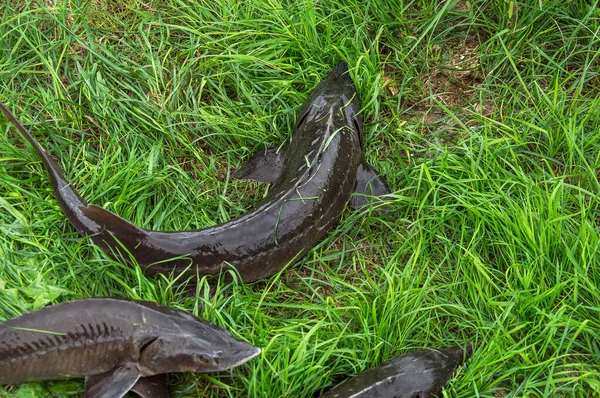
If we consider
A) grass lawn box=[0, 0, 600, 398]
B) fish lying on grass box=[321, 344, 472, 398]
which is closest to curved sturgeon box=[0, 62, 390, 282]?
grass lawn box=[0, 0, 600, 398]

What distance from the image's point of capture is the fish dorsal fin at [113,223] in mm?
4348

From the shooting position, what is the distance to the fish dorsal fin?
14.3 feet

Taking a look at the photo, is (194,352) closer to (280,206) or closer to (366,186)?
(280,206)

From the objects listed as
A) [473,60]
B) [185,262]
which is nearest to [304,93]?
[473,60]

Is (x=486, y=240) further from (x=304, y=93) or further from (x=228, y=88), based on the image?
(x=228, y=88)

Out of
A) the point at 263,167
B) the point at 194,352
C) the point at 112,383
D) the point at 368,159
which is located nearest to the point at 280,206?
the point at 263,167

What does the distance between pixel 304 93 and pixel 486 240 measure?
186 centimetres

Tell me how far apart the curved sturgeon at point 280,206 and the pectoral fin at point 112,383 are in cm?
68

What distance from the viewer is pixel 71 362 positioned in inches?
159

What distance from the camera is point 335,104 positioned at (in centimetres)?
523

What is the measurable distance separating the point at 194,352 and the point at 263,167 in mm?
1684

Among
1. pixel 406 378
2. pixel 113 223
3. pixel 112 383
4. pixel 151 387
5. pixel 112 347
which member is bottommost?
pixel 406 378

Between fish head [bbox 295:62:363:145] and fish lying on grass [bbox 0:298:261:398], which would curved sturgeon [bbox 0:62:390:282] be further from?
fish lying on grass [bbox 0:298:261:398]

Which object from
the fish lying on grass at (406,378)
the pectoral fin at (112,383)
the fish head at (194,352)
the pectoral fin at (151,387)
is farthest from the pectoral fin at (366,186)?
the pectoral fin at (112,383)
